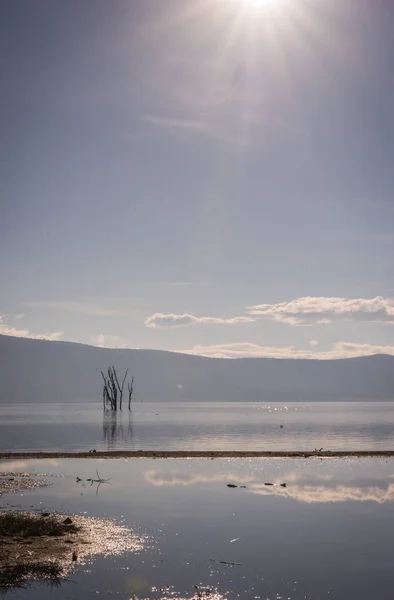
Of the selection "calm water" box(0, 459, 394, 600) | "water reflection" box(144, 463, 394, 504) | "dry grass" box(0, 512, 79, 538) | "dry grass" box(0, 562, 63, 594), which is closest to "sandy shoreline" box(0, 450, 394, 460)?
"calm water" box(0, 459, 394, 600)

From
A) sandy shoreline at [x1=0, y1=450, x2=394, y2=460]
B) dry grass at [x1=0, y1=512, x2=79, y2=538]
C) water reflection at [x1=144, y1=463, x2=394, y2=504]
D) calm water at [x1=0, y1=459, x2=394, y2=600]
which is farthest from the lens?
sandy shoreline at [x1=0, y1=450, x2=394, y2=460]

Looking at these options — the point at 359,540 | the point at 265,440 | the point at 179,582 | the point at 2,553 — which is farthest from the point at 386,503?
the point at 265,440

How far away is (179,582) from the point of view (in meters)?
16.2

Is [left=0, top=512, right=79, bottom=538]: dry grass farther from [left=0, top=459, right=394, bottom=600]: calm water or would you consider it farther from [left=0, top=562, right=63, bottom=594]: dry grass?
[left=0, top=562, right=63, bottom=594]: dry grass

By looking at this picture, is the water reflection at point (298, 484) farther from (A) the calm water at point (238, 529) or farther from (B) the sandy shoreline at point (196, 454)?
(B) the sandy shoreline at point (196, 454)

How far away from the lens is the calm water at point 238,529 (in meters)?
15.9

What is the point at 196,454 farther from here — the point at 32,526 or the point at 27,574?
the point at 27,574

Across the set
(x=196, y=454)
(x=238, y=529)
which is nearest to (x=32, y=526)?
(x=238, y=529)

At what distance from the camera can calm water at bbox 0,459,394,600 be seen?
15875mm

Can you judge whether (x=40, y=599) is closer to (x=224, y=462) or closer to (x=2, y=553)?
(x=2, y=553)

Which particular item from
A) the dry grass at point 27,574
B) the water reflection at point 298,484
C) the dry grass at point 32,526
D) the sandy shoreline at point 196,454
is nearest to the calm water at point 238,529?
the water reflection at point 298,484

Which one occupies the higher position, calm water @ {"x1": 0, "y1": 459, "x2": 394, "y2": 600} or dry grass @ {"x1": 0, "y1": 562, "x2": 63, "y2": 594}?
dry grass @ {"x1": 0, "y1": 562, "x2": 63, "y2": 594}

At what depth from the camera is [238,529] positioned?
2233 centimetres

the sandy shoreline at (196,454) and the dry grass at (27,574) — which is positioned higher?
the dry grass at (27,574)
